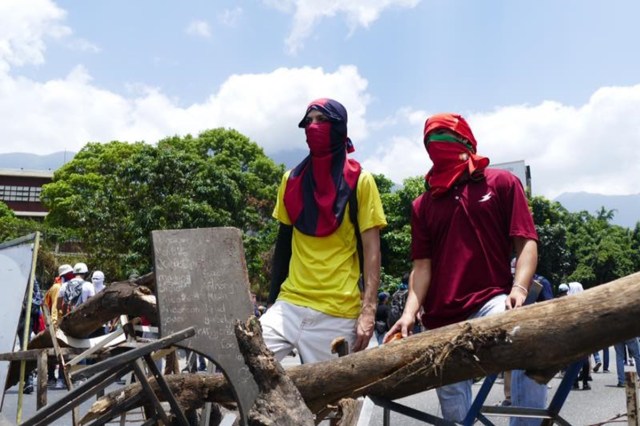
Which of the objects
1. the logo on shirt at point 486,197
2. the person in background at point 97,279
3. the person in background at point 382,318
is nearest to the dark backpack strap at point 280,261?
the logo on shirt at point 486,197

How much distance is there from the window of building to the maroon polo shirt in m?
68.3

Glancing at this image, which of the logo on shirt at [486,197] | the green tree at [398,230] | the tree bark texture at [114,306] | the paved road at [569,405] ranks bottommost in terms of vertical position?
the paved road at [569,405]

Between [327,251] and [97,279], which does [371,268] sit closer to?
[327,251]

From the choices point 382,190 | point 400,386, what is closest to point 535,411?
point 400,386

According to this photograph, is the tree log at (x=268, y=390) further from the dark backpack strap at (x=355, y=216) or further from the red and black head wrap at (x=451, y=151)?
the red and black head wrap at (x=451, y=151)

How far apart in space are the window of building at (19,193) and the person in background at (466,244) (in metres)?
68.2

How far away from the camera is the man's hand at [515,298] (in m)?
3.31

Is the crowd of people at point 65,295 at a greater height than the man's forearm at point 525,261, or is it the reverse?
the crowd of people at point 65,295

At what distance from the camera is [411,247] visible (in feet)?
13.3

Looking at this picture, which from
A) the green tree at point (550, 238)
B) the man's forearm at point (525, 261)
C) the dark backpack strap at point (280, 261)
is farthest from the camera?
the green tree at point (550, 238)

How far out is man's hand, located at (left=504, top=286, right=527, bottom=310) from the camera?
331 cm

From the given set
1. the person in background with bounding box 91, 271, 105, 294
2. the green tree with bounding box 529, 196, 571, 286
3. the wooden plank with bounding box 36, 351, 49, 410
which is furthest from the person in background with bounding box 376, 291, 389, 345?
the green tree with bounding box 529, 196, 571, 286

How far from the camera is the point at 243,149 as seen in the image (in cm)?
4062

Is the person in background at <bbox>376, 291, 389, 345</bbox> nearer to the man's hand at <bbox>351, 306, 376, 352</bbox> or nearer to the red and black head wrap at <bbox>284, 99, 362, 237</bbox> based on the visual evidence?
the red and black head wrap at <bbox>284, 99, 362, 237</bbox>
